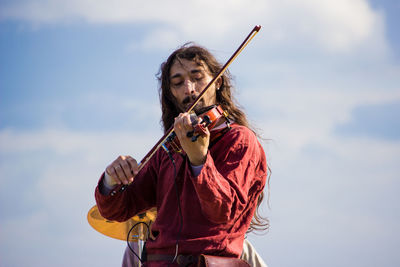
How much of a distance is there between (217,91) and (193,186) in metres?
1.14

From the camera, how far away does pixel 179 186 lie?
368 cm

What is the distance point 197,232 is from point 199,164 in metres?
0.47

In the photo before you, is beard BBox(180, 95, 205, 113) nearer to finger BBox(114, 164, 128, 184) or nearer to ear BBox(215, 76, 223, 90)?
ear BBox(215, 76, 223, 90)

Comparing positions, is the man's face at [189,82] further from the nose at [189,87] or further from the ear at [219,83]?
the ear at [219,83]

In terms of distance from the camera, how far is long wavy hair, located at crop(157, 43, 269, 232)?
426 centimetres

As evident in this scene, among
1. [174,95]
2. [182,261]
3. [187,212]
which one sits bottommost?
[182,261]

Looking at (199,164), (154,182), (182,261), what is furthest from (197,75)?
(182,261)

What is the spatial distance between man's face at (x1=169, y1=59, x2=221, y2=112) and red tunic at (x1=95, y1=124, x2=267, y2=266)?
38 cm

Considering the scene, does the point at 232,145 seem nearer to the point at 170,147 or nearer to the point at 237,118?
the point at 170,147

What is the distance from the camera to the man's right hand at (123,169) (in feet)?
11.2

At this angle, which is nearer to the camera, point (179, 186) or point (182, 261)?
point (182, 261)

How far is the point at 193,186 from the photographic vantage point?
11.7 feet

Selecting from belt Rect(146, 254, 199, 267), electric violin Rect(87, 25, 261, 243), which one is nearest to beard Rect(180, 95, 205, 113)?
electric violin Rect(87, 25, 261, 243)

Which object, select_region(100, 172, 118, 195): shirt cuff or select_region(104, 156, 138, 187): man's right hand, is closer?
select_region(104, 156, 138, 187): man's right hand
